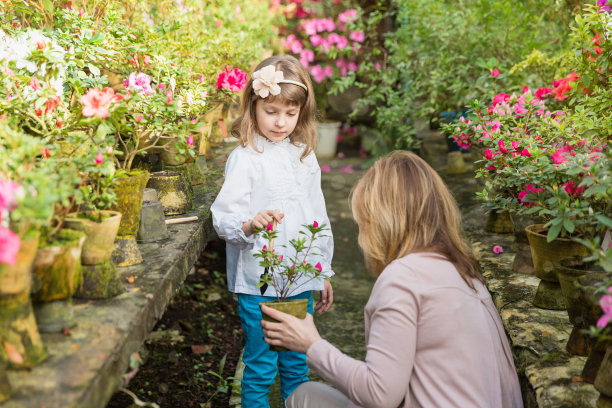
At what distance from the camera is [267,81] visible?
93.3 inches

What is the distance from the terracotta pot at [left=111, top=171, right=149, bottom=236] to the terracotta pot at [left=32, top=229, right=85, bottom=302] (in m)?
0.51

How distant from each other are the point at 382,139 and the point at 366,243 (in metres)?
5.43

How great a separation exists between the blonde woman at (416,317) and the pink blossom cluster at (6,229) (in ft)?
2.86

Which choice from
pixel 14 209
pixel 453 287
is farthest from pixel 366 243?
pixel 14 209

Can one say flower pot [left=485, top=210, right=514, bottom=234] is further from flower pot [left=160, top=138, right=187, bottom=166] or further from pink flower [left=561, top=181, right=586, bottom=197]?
flower pot [left=160, top=138, right=187, bottom=166]

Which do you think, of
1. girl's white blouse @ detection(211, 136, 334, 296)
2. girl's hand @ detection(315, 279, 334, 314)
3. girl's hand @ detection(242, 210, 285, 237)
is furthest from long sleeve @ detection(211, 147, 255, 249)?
girl's hand @ detection(315, 279, 334, 314)

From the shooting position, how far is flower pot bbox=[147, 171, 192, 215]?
259 cm

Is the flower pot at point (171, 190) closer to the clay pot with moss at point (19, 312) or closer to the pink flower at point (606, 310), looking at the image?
the clay pot with moss at point (19, 312)

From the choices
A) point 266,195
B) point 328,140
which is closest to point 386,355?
A: point 266,195

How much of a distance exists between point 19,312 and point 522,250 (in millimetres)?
2119

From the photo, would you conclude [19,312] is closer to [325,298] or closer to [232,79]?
[325,298]

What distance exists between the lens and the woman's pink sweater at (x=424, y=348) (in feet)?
5.29

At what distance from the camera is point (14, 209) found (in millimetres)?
1330

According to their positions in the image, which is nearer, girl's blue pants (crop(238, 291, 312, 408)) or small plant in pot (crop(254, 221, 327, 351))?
small plant in pot (crop(254, 221, 327, 351))
